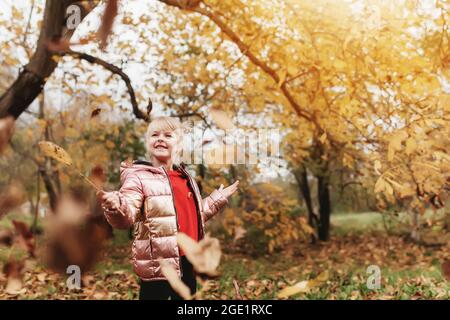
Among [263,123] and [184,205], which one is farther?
[263,123]

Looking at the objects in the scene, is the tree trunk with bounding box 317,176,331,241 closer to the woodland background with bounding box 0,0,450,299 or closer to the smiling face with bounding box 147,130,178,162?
the woodland background with bounding box 0,0,450,299

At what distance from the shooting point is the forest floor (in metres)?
4.52

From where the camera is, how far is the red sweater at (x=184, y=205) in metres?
2.13

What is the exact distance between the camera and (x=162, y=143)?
2221mm

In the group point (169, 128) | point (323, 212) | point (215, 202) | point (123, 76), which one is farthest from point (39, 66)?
point (323, 212)

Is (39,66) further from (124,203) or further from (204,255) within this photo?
(204,255)

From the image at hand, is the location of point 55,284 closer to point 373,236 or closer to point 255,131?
point 255,131

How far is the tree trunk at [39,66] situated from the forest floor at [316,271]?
161 cm

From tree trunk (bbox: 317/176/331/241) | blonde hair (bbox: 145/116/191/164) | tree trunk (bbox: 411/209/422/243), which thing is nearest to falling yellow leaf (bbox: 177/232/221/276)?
blonde hair (bbox: 145/116/191/164)

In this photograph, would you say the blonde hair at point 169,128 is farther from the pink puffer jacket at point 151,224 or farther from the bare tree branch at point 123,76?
→ the bare tree branch at point 123,76

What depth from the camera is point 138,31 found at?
686 centimetres

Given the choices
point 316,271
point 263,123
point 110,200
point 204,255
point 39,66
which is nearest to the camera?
point 204,255

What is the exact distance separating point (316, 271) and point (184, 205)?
5.52 meters
